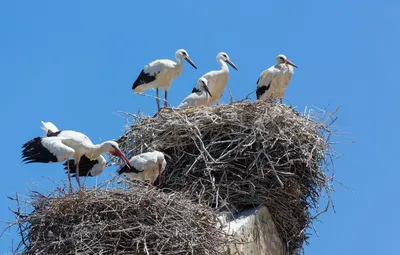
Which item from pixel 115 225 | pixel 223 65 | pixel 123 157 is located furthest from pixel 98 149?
pixel 223 65

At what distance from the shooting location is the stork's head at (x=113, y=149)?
13219mm

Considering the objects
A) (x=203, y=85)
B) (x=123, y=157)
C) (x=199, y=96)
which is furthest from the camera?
(x=203, y=85)

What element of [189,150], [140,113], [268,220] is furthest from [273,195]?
[140,113]

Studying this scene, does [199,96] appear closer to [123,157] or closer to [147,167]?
[123,157]

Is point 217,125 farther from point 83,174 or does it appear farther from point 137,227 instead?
point 137,227

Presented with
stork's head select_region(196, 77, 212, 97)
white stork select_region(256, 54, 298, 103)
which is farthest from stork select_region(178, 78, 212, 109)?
white stork select_region(256, 54, 298, 103)

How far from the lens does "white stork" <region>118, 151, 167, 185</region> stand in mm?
12916

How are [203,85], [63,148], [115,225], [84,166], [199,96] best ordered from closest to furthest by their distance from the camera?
[115,225] → [63,148] → [84,166] → [199,96] → [203,85]

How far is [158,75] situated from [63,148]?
3.52 m

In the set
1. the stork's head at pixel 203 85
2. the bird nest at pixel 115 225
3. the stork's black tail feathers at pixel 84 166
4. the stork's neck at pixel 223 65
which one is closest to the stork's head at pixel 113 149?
the stork's black tail feathers at pixel 84 166

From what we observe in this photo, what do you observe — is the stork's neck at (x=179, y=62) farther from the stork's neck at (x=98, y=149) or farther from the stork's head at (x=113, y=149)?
the stork's neck at (x=98, y=149)

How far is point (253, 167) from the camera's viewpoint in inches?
525

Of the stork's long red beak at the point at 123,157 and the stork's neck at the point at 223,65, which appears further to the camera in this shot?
the stork's neck at the point at 223,65

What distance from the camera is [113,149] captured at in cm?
1327
